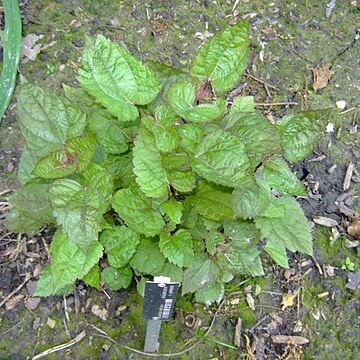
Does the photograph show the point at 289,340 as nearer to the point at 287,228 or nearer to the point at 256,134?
the point at 287,228

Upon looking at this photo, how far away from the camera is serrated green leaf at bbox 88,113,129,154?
178 cm

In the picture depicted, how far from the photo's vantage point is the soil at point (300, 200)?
2236 mm

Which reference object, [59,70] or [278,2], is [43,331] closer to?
[59,70]

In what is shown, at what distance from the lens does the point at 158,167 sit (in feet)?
5.13

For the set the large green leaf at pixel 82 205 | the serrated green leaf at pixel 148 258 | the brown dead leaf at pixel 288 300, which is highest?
the large green leaf at pixel 82 205

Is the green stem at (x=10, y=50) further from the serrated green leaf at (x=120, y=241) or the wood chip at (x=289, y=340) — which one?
the wood chip at (x=289, y=340)

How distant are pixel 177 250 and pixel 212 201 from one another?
0.69 feet

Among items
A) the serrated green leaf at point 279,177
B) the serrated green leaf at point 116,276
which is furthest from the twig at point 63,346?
Result: the serrated green leaf at point 279,177

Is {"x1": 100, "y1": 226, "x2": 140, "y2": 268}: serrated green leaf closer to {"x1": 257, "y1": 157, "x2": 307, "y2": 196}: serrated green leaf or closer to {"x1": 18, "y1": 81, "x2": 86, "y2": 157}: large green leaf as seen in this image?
{"x1": 18, "y1": 81, "x2": 86, "y2": 157}: large green leaf

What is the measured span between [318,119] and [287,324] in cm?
103

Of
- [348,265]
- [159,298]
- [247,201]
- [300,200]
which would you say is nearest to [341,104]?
[300,200]

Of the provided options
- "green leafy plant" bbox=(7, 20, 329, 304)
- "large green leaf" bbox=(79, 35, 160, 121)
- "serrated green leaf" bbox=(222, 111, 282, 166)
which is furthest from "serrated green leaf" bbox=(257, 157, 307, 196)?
"large green leaf" bbox=(79, 35, 160, 121)

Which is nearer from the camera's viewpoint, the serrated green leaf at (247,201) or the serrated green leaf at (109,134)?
the serrated green leaf at (247,201)

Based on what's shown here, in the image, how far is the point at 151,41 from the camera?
3.03 meters
